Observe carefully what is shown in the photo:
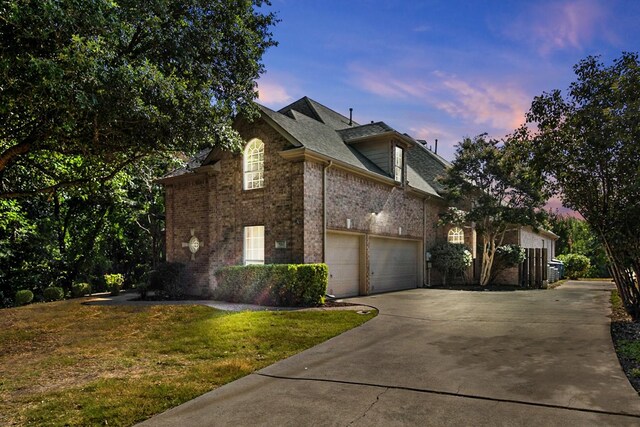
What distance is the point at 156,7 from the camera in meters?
9.20

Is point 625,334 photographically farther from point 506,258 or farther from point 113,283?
point 113,283

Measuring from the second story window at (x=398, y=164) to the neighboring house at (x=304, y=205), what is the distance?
0.05m

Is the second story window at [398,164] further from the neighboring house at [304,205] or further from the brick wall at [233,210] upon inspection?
the brick wall at [233,210]

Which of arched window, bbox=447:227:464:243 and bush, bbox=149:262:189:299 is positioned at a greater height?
arched window, bbox=447:227:464:243

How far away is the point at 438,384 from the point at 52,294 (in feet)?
56.1

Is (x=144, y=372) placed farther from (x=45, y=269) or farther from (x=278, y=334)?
(x=45, y=269)

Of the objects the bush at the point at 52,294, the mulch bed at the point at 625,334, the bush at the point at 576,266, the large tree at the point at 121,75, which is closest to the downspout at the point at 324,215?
the large tree at the point at 121,75

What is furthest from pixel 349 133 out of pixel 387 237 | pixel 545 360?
pixel 545 360

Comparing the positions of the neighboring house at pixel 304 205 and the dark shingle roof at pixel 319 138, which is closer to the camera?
the neighboring house at pixel 304 205

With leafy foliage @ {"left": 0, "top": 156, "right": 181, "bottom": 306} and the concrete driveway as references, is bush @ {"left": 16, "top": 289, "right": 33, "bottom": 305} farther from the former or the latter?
the concrete driveway

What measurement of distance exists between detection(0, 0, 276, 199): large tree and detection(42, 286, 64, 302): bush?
482 centimetres

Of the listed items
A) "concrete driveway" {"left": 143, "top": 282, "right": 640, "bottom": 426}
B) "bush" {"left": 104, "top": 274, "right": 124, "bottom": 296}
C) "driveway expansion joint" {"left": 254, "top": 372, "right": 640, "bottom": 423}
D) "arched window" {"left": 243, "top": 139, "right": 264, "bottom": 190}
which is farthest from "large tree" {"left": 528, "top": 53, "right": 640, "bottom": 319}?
"bush" {"left": 104, "top": 274, "right": 124, "bottom": 296}

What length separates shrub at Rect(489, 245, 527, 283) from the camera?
65.3ft

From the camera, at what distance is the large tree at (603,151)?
8.05 m
